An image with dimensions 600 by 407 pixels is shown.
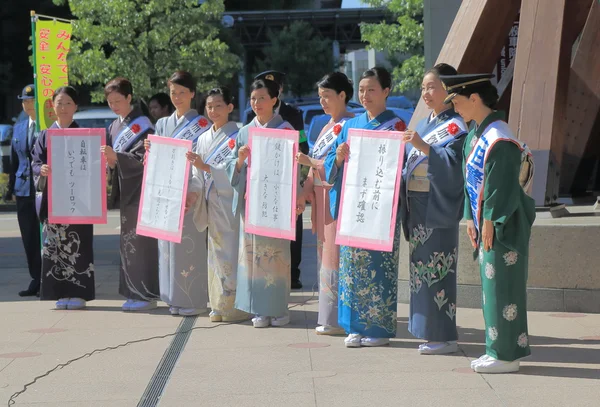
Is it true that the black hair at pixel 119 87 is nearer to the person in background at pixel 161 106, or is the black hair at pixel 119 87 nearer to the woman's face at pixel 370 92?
the person in background at pixel 161 106

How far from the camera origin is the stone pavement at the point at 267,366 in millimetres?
4875

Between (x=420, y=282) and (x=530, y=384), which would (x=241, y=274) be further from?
(x=530, y=384)

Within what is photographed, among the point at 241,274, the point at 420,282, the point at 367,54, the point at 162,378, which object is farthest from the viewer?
the point at 367,54

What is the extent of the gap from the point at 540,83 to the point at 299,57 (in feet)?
105

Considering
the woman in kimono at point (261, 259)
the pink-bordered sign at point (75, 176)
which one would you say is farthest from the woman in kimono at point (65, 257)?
the woman in kimono at point (261, 259)

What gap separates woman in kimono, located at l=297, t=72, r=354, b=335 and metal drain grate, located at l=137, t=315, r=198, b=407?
921 millimetres

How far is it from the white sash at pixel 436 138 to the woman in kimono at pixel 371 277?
0.21m

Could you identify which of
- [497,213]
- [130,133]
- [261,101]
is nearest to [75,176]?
[130,133]

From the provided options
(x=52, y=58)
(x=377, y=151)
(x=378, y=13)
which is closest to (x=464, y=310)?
(x=377, y=151)

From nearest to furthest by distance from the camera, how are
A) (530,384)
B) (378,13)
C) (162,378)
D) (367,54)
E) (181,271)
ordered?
(530,384), (162,378), (181,271), (367,54), (378,13)

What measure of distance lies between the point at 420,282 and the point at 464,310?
1.58m

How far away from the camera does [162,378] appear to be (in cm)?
539

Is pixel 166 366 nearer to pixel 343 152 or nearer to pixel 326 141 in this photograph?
pixel 343 152

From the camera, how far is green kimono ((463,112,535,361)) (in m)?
5.06
